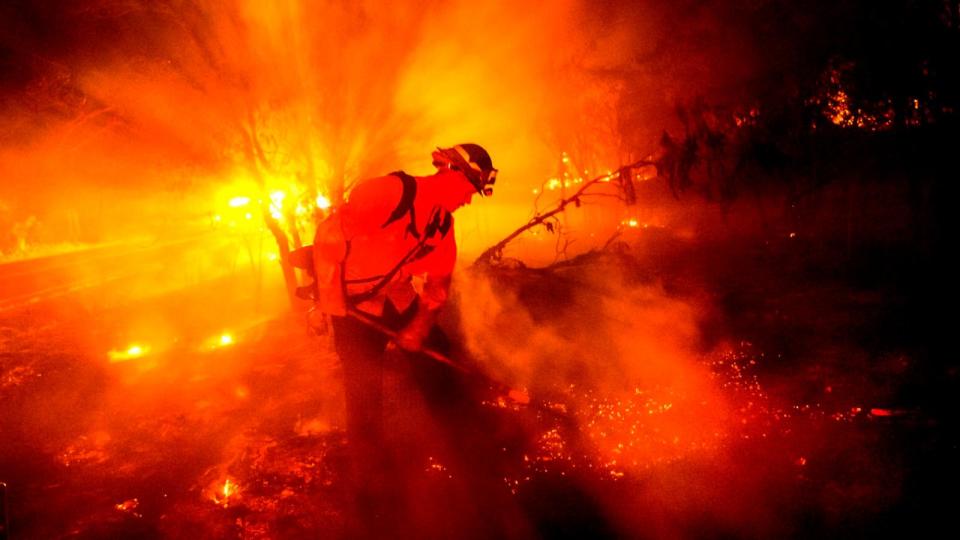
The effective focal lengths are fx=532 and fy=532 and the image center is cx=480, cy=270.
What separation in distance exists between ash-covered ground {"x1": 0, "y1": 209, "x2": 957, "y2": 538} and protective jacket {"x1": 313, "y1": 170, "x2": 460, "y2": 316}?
4.00 ft

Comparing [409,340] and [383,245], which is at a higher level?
[383,245]

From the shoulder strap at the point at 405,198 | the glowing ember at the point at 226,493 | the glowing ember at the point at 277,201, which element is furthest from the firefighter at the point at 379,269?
the glowing ember at the point at 277,201

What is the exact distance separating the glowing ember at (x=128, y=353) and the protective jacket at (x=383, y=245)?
479cm

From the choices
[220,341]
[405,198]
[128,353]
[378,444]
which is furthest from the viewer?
[220,341]

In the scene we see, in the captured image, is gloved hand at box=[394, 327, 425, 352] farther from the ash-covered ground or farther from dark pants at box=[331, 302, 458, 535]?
the ash-covered ground

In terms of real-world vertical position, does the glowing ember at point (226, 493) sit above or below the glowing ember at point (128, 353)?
below

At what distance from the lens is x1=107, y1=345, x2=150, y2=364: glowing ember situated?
6711 mm

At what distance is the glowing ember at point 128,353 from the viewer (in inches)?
264

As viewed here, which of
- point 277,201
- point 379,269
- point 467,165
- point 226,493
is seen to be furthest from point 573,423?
point 277,201

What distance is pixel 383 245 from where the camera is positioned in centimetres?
316

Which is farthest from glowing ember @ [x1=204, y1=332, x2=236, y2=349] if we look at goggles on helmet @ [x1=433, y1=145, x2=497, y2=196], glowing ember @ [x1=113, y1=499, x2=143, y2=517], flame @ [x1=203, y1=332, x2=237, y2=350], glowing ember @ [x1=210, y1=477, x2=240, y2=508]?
goggles on helmet @ [x1=433, y1=145, x2=497, y2=196]

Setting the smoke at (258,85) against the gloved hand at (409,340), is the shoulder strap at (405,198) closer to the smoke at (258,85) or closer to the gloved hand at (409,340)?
the gloved hand at (409,340)

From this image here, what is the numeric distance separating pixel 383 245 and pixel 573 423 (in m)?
2.00

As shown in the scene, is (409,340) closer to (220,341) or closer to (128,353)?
(220,341)
